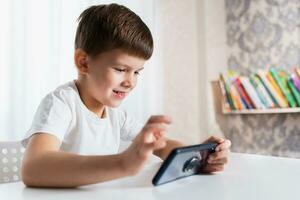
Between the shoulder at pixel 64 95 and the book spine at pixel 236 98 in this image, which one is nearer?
the shoulder at pixel 64 95

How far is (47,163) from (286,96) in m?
1.79

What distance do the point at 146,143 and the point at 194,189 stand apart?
12 cm

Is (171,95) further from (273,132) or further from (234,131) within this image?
(273,132)

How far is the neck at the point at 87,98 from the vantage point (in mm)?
959

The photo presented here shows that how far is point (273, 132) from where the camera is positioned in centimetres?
238

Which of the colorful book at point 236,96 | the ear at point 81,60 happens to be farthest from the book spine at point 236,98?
the ear at point 81,60

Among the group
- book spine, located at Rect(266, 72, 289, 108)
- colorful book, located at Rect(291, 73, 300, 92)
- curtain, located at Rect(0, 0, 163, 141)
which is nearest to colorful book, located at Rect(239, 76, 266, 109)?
book spine, located at Rect(266, 72, 289, 108)

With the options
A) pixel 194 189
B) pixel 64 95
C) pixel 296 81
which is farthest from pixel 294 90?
pixel 194 189

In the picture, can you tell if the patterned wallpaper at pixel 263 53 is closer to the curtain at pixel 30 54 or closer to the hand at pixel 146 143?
the curtain at pixel 30 54

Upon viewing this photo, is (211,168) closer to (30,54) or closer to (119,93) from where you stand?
(119,93)

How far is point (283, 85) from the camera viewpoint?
2.13 meters

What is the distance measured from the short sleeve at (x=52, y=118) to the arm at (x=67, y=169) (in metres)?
0.11

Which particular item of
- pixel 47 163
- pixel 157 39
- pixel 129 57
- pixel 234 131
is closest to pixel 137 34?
pixel 129 57

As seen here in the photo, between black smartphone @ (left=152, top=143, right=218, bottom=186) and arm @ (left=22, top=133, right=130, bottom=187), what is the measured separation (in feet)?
0.23
